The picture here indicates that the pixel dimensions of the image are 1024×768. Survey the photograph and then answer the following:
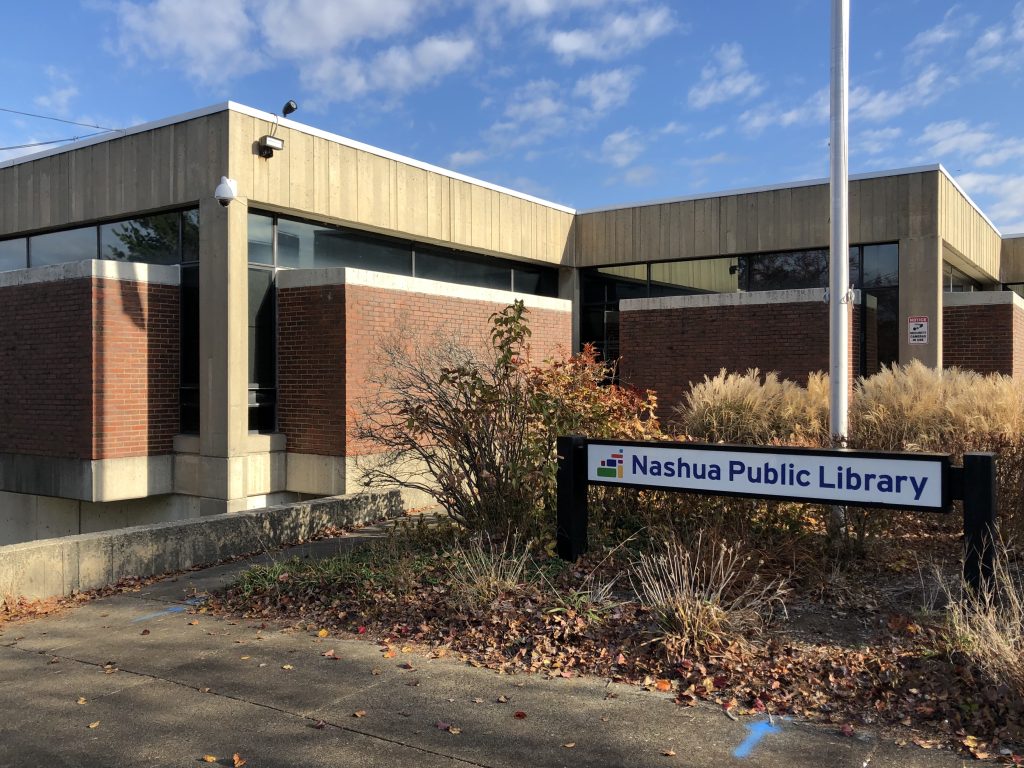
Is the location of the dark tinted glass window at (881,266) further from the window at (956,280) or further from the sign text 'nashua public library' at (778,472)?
the sign text 'nashua public library' at (778,472)

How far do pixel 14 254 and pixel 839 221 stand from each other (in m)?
14.8

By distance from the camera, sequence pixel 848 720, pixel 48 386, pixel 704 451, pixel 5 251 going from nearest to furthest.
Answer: pixel 848 720
pixel 704 451
pixel 48 386
pixel 5 251

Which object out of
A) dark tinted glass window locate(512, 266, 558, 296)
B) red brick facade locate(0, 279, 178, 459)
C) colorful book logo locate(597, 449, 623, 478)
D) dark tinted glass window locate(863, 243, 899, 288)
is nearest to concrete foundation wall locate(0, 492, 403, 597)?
red brick facade locate(0, 279, 178, 459)

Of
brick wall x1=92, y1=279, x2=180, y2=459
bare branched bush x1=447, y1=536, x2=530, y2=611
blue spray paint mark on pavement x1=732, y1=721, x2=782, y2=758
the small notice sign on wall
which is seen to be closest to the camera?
blue spray paint mark on pavement x1=732, y1=721, x2=782, y2=758

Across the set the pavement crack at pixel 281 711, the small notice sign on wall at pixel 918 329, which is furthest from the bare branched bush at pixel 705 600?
the small notice sign on wall at pixel 918 329

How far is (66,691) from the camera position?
Answer: 505cm

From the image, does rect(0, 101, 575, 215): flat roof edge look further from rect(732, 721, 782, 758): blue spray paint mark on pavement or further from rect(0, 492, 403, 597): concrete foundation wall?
rect(732, 721, 782, 758): blue spray paint mark on pavement

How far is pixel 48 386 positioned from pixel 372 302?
4909 mm

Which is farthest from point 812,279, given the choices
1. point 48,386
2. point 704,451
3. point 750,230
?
point 48,386

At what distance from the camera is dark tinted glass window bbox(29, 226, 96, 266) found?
1440 centimetres

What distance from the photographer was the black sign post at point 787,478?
5.42m

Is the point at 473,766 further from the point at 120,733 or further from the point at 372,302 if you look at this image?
the point at 372,302

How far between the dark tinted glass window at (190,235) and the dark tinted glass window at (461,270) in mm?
4881

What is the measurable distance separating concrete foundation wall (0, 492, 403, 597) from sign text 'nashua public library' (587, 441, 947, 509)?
13.6 ft
